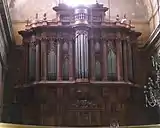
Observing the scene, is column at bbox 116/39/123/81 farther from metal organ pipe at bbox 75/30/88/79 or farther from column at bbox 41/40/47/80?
column at bbox 41/40/47/80

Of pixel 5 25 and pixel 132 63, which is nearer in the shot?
pixel 5 25

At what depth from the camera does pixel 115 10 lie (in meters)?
16.9

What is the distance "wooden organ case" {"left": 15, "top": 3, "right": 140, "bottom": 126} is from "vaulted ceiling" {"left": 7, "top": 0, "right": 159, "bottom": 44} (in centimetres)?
127

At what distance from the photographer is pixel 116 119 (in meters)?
14.7

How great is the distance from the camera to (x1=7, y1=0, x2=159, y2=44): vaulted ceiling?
1642 cm

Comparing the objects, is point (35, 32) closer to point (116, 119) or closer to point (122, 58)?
point (122, 58)

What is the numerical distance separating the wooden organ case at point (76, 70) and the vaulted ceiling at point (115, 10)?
1.27m

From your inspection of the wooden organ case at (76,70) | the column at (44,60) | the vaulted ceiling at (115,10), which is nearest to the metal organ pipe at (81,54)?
the wooden organ case at (76,70)

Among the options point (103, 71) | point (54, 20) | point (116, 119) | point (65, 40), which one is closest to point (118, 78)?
point (103, 71)

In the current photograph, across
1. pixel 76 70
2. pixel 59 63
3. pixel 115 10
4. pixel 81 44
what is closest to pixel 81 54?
pixel 81 44

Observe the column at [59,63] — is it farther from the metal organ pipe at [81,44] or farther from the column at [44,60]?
the metal organ pipe at [81,44]

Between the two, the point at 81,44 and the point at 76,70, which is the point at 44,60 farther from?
the point at 81,44

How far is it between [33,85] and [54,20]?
2.87 m

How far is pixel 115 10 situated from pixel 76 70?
12.8 ft
